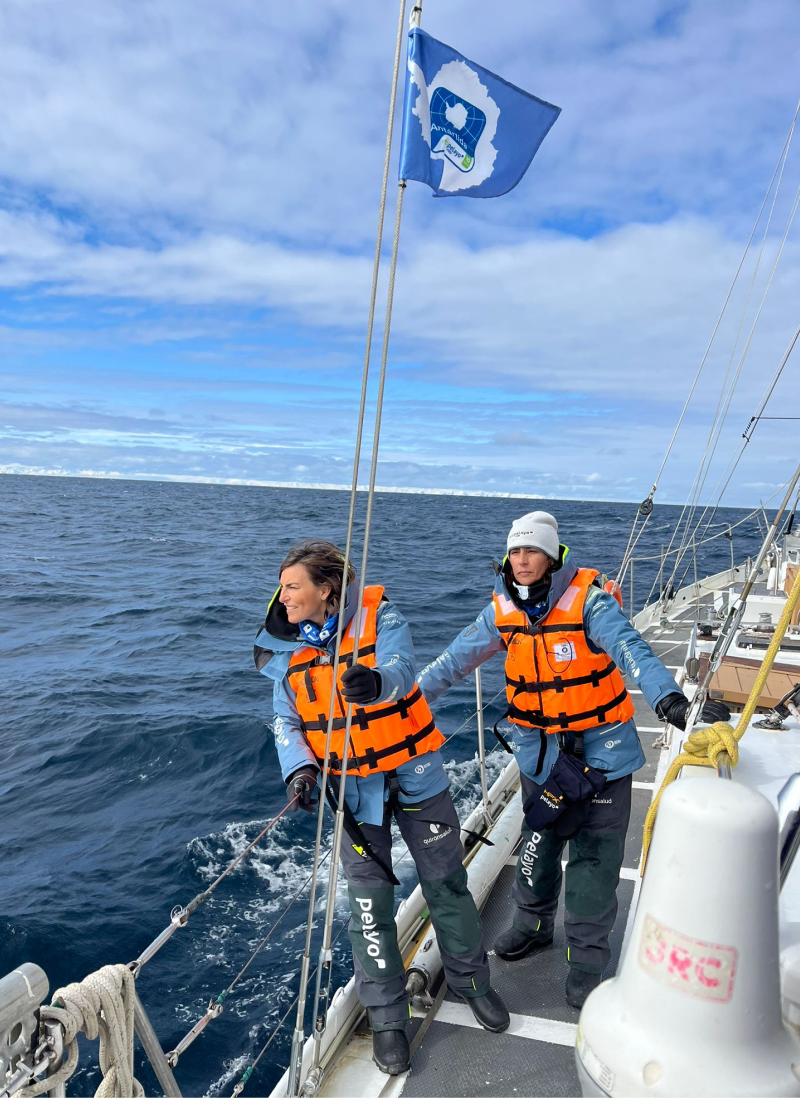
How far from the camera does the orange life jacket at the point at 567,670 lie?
2758mm

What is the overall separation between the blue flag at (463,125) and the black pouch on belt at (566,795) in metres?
2.14

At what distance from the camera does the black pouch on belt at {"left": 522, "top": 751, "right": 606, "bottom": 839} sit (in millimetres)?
2738

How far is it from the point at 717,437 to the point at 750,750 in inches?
227

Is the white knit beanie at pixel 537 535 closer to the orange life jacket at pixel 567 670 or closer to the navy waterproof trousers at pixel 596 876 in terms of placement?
the orange life jacket at pixel 567 670

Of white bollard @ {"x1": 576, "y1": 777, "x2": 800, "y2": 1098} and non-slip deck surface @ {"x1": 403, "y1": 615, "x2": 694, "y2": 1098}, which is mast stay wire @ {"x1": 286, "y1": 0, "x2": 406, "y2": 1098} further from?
white bollard @ {"x1": 576, "y1": 777, "x2": 800, "y2": 1098}

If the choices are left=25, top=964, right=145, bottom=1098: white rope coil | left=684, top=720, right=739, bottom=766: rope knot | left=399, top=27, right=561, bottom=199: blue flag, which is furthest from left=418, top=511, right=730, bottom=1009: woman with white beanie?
left=25, top=964, right=145, bottom=1098: white rope coil

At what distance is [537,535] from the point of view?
8.70ft

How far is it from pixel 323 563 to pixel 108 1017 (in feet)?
4.49

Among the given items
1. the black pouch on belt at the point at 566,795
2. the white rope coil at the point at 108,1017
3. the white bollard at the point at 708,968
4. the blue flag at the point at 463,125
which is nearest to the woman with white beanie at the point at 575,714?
the black pouch on belt at the point at 566,795

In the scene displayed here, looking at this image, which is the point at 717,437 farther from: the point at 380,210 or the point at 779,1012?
the point at 779,1012

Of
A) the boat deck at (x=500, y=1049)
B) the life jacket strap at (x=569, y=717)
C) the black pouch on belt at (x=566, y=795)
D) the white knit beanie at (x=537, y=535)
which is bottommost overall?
the boat deck at (x=500, y=1049)

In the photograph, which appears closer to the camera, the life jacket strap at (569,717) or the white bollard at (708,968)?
the white bollard at (708,968)

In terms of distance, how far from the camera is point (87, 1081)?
13.0 ft

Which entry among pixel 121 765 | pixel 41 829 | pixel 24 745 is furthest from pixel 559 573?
pixel 24 745
